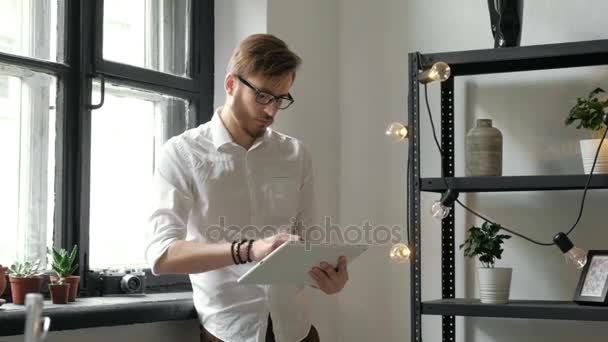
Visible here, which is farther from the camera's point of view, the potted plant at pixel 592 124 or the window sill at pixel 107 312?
the potted plant at pixel 592 124

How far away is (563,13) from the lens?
3.06 meters

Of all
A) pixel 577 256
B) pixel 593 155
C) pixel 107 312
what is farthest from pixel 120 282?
pixel 593 155

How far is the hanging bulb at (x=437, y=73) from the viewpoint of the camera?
2885 mm

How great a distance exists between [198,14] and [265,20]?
0.88 feet

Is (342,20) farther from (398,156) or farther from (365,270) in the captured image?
(365,270)

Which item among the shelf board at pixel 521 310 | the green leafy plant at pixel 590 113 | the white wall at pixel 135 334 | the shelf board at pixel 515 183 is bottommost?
the white wall at pixel 135 334

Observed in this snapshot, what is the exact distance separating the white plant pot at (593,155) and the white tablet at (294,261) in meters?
0.86

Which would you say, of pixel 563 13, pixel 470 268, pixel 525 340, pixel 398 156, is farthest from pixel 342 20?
pixel 525 340

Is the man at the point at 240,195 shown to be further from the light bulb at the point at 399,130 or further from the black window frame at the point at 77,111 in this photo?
the light bulb at the point at 399,130

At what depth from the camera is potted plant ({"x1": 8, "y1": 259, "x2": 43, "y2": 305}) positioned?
97.5 inches

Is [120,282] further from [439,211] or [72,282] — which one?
[439,211]

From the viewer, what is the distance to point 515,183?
112 inches

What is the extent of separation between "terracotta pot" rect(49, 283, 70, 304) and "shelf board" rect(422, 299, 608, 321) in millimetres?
1111

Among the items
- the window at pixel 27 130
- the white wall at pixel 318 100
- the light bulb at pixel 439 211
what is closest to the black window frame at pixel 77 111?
the window at pixel 27 130
